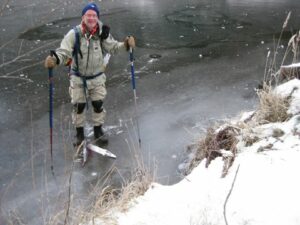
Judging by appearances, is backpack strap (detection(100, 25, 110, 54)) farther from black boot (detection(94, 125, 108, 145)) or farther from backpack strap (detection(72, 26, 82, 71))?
black boot (detection(94, 125, 108, 145))

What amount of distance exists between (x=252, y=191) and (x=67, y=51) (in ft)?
9.39

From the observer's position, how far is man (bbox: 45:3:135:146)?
5344mm

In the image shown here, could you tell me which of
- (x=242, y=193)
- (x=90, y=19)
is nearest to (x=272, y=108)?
(x=242, y=193)

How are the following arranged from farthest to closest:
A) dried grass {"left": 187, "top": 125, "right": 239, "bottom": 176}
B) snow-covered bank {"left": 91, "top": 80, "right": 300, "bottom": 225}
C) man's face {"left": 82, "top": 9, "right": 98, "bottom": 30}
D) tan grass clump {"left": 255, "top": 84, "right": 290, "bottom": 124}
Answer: man's face {"left": 82, "top": 9, "right": 98, "bottom": 30} < tan grass clump {"left": 255, "top": 84, "right": 290, "bottom": 124} < dried grass {"left": 187, "top": 125, "right": 239, "bottom": 176} < snow-covered bank {"left": 91, "top": 80, "right": 300, "bottom": 225}

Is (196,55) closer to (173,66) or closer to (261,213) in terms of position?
(173,66)

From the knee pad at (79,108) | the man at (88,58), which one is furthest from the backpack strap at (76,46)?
the knee pad at (79,108)

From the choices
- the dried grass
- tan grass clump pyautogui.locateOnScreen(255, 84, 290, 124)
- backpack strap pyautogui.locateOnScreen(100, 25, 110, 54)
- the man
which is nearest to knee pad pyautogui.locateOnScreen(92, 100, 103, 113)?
the man

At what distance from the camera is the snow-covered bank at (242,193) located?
3260 millimetres

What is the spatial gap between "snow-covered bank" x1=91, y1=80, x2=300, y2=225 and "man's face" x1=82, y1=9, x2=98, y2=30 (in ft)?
7.15

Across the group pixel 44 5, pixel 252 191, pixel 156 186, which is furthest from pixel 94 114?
pixel 44 5

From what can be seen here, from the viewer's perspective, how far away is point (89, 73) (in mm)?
5629

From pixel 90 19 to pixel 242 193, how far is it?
2.88 meters

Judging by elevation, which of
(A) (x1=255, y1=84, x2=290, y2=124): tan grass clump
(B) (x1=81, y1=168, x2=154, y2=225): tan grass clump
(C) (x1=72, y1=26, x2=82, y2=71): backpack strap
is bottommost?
(B) (x1=81, y1=168, x2=154, y2=225): tan grass clump

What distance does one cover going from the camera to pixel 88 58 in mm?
5516
